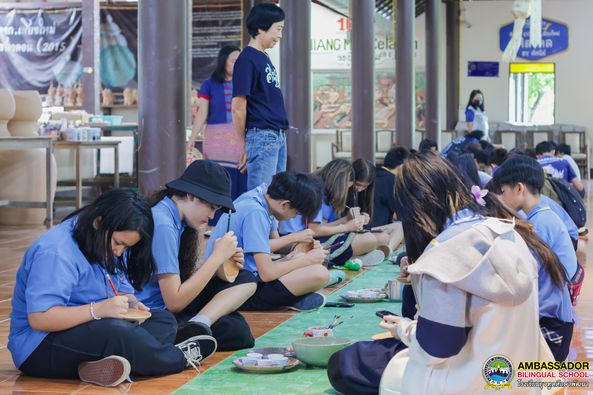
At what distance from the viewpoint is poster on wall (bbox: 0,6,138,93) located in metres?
17.4

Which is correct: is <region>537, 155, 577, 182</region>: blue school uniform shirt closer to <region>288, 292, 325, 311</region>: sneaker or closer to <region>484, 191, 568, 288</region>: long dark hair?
<region>288, 292, 325, 311</region>: sneaker

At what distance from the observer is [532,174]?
183 inches

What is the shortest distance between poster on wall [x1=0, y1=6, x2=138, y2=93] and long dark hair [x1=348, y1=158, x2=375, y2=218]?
9.95 m

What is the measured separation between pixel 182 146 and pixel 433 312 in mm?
5217

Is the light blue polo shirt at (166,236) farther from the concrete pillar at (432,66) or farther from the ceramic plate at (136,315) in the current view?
the concrete pillar at (432,66)

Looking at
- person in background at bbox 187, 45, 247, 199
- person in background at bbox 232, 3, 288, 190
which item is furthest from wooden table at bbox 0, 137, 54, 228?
person in background at bbox 232, 3, 288, 190

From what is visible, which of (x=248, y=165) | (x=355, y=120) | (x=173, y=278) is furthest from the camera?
(x=355, y=120)

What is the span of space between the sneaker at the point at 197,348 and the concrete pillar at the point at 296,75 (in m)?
6.45

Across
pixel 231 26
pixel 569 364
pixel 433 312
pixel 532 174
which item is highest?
pixel 231 26

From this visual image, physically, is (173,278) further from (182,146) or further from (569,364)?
(182,146)

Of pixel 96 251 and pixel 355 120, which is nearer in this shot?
pixel 96 251

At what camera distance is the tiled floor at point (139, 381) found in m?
3.99

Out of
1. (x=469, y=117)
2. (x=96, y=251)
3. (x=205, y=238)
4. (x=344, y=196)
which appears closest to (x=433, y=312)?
(x=96, y=251)

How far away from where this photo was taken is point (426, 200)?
3.02 m
